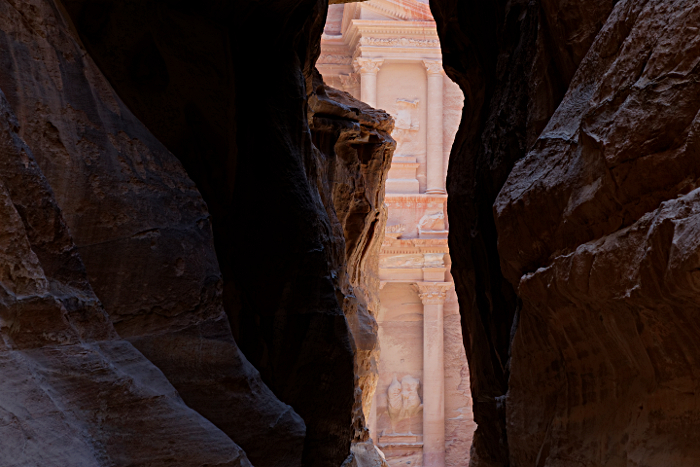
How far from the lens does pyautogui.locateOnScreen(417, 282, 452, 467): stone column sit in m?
18.6

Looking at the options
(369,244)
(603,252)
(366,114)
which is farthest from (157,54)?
(369,244)

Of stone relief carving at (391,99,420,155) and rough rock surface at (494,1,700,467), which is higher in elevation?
stone relief carving at (391,99,420,155)

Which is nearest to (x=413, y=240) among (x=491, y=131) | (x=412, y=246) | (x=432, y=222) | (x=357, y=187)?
→ (x=412, y=246)

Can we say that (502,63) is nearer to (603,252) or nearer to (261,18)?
(261,18)

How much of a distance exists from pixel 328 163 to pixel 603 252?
28.2ft

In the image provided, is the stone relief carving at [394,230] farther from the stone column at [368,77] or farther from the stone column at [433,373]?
the stone column at [368,77]

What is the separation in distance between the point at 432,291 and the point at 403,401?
2896 mm

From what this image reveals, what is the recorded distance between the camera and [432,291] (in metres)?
19.4

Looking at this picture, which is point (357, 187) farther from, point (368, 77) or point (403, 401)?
point (403, 401)

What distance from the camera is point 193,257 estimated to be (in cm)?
534

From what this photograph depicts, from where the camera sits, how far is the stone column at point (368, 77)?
65.0 ft

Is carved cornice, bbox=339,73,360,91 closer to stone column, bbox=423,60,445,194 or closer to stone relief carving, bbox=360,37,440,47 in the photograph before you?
stone relief carving, bbox=360,37,440,47

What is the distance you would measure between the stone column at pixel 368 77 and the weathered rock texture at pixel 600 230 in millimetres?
12516

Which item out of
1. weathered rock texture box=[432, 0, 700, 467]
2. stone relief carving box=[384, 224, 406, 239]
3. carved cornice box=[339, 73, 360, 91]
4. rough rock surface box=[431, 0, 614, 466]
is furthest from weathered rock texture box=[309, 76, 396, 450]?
carved cornice box=[339, 73, 360, 91]
